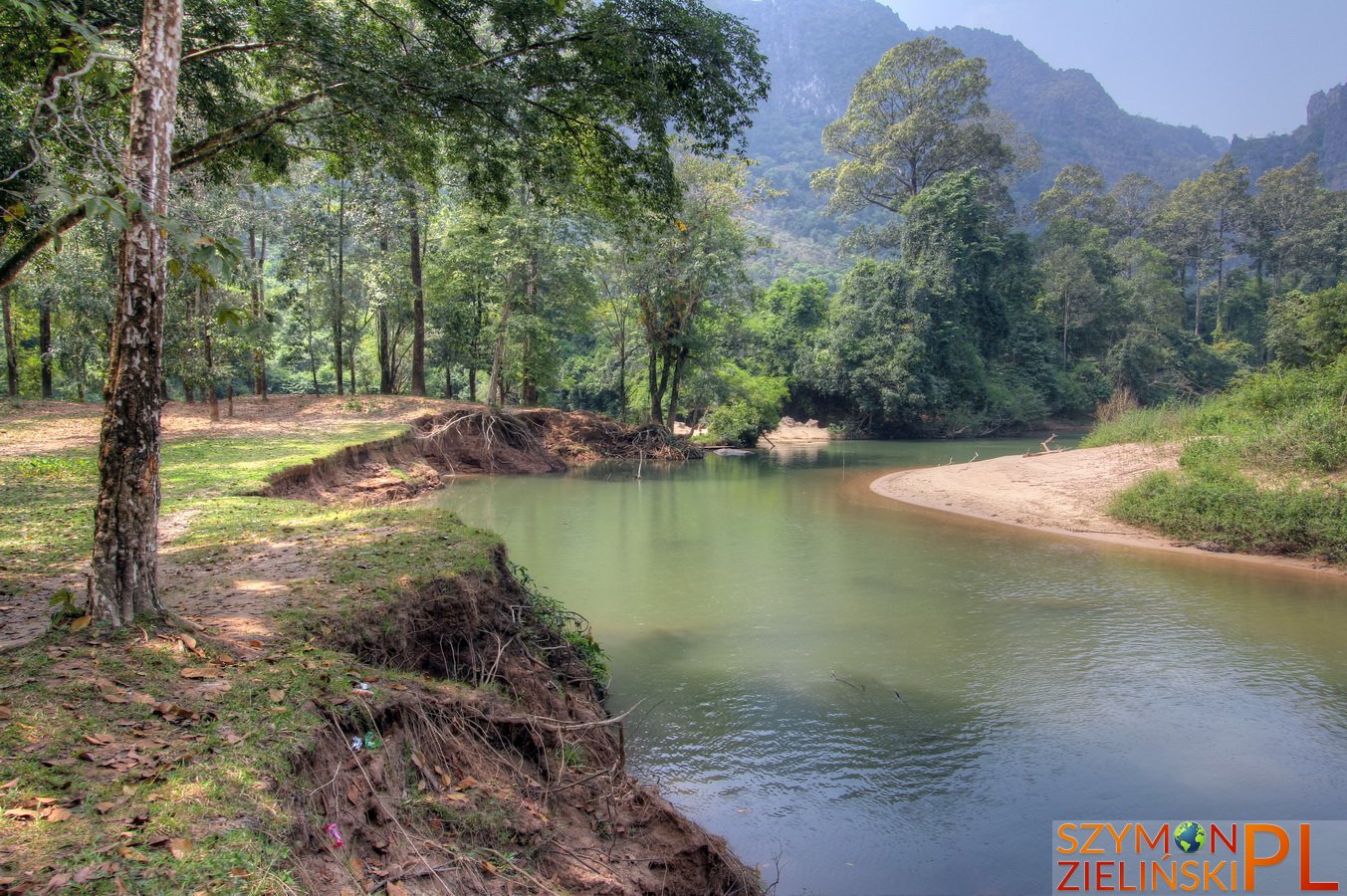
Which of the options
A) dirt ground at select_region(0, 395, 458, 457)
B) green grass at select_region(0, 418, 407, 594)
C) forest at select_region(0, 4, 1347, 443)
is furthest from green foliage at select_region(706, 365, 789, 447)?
green grass at select_region(0, 418, 407, 594)

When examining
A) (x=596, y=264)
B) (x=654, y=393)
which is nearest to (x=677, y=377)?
(x=654, y=393)

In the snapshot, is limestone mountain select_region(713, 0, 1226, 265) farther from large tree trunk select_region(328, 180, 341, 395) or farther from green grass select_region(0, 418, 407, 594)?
green grass select_region(0, 418, 407, 594)

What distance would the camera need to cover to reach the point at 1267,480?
14.7 meters

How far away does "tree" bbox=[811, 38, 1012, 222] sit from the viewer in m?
47.1

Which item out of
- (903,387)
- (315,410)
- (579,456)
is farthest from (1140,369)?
(315,410)

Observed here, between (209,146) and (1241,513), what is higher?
(209,146)

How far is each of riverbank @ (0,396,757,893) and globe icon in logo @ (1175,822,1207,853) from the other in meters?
3.24

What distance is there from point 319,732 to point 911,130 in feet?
166

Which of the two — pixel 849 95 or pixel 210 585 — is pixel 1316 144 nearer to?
pixel 849 95

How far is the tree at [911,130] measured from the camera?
47.1 meters

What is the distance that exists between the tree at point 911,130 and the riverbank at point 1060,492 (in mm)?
29993

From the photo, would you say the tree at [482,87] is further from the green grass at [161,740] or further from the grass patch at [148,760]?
the grass patch at [148,760]

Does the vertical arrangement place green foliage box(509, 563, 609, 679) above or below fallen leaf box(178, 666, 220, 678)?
below

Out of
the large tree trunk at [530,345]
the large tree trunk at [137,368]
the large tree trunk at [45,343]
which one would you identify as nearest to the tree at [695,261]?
the large tree trunk at [530,345]
